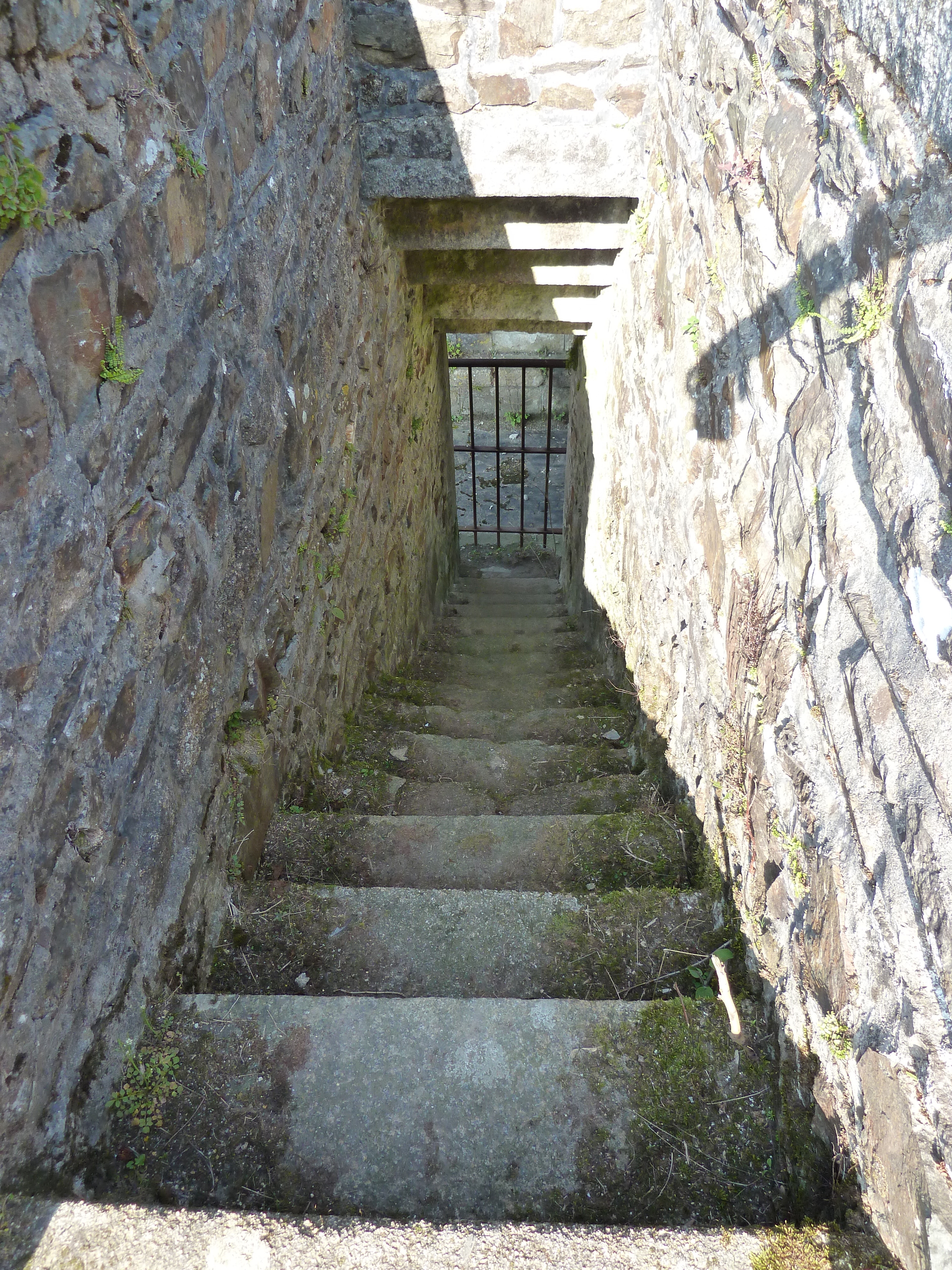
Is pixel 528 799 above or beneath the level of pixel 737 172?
beneath

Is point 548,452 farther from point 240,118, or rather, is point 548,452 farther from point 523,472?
point 240,118

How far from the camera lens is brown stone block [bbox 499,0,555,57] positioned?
9.02ft

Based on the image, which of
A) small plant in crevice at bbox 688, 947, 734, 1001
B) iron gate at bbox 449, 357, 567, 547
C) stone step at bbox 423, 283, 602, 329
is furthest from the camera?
Result: iron gate at bbox 449, 357, 567, 547

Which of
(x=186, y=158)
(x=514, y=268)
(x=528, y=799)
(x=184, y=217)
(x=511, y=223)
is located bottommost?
(x=528, y=799)

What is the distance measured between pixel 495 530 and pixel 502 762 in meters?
6.18

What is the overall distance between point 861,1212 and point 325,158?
120 inches

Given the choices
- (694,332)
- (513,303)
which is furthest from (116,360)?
(513,303)

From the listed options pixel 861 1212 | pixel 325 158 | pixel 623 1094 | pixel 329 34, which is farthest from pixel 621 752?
pixel 329 34

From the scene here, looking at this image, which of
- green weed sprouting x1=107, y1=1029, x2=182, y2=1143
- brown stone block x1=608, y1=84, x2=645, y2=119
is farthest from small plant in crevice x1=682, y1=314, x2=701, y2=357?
green weed sprouting x1=107, y1=1029, x2=182, y2=1143

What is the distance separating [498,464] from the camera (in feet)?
25.8

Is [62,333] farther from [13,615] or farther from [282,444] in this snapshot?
[282,444]

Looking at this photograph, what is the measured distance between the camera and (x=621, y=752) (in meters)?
3.15

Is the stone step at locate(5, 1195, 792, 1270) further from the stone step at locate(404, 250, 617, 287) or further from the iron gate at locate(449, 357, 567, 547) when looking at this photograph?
the iron gate at locate(449, 357, 567, 547)

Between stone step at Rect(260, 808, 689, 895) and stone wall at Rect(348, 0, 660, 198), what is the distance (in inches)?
96.3
